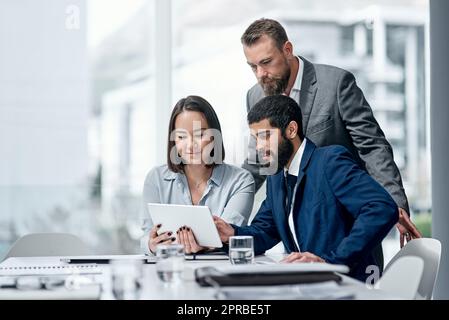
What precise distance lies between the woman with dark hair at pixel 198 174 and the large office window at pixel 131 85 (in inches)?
34.2

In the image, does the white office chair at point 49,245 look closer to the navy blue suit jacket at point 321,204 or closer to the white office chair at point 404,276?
the navy blue suit jacket at point 321,204

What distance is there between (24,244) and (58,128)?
1112 mm

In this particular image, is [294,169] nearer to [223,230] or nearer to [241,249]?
[223,230]

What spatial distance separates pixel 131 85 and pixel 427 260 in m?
2.69

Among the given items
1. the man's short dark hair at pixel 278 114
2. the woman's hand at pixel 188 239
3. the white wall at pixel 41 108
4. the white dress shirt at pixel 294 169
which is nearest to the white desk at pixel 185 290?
the woman's hand at pixel 188 239

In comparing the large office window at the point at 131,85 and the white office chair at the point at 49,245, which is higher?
the large office window at the point at 131,85

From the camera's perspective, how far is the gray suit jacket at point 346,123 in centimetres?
469

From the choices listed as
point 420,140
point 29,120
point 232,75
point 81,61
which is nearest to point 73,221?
point 29,120

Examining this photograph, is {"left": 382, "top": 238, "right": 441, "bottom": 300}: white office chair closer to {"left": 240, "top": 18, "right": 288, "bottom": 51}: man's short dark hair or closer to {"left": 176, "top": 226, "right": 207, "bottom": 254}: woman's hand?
{"left": 176, "top": 226, "right": 207, "bottom": 254}: woman's hand

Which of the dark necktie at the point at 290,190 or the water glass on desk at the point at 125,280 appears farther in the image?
the dark necktie at the point at 290,190

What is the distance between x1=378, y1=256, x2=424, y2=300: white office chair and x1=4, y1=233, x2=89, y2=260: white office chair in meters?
1.88

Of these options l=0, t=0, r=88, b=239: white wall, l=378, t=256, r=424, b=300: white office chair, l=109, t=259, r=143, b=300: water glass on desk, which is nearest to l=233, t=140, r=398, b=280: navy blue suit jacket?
l=378, t=256, r=424, b=300: white office chair

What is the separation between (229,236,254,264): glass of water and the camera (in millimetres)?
2908
